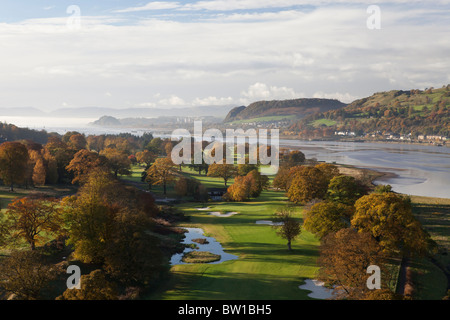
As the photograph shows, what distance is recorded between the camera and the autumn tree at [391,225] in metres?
36.0

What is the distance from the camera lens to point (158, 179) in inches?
3004

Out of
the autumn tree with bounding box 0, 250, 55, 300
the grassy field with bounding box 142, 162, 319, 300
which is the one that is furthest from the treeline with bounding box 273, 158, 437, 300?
the autumn tree with bounding box 0, 250, 55, 300

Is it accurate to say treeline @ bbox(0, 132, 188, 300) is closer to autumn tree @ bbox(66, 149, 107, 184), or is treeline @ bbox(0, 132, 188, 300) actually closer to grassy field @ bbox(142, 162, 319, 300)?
grassy field @ bbox(142, 162, 319, 300)

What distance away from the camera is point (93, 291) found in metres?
22.7

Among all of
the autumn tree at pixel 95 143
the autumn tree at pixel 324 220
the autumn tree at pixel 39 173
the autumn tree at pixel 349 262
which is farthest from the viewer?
the autumn tree at pixel 95 143

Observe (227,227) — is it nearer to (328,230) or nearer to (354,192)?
(328,230)

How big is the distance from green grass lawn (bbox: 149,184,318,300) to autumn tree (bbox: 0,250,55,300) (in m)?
8.16

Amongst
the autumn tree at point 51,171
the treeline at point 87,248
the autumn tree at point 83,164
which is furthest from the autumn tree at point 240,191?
the autumn tree at point 51,171

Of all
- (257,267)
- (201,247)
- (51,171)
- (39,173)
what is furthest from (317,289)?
(51,171)

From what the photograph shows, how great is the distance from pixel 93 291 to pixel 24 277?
6.57 meters

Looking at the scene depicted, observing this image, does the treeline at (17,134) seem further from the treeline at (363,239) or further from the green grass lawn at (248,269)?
the treeline at (363,239)

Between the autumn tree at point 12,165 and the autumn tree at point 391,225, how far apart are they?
54.8 metres
